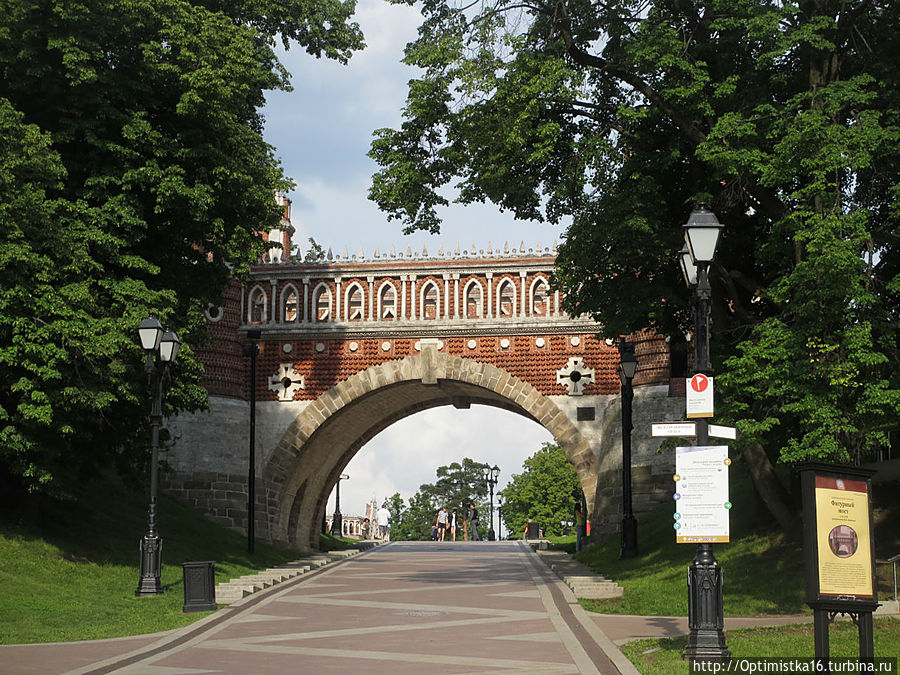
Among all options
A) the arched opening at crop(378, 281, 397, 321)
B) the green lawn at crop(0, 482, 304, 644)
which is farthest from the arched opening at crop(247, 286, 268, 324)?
the green lawn at crop(0, 482, 304, 644)

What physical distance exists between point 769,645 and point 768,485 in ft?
23.1

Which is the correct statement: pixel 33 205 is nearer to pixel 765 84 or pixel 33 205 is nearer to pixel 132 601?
pixel 132 601

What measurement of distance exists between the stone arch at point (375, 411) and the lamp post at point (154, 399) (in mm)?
15146

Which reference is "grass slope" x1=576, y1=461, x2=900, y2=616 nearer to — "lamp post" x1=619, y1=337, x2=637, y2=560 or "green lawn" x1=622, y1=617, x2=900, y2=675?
"lamp post" x1=619, y1=337, x2=637, y2=560

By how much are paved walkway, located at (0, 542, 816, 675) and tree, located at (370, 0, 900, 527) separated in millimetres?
3670

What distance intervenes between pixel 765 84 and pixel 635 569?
9558mm

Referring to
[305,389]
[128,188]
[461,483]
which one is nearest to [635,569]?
[128,188]

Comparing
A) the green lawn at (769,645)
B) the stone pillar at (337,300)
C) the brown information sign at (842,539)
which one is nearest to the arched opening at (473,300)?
the stone pillar at (337,300)

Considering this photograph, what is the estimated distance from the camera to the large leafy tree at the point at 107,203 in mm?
18500

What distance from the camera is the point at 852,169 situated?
50.2 ft

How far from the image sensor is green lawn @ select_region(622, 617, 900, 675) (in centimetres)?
1048

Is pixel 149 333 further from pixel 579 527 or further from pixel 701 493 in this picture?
pixel 579 527

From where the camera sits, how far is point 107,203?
2031 centimetres

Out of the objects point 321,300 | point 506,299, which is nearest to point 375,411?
point 321,300
